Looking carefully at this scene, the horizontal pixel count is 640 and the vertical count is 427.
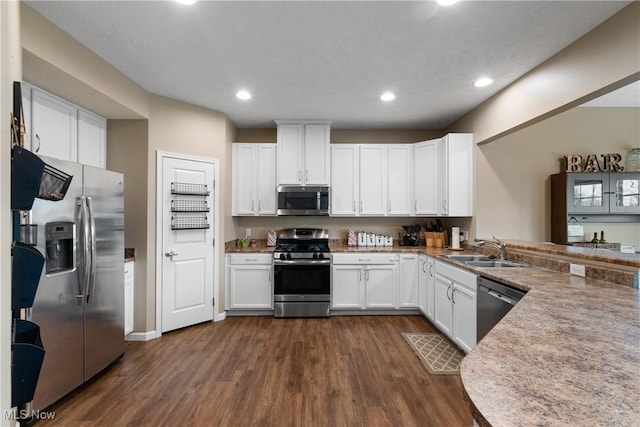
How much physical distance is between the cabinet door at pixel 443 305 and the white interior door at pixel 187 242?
106 inches

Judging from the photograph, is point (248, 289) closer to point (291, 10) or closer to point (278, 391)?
point (278, 391)

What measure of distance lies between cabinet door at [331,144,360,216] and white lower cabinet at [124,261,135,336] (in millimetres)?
2516

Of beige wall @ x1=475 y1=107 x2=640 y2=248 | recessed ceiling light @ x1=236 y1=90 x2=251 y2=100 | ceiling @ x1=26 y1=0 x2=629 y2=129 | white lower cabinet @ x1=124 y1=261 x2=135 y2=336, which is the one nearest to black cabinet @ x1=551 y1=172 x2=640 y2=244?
beige wall @ x1=475 y1=107 x2=640 y2=248

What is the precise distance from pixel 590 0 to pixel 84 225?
12.0 feet

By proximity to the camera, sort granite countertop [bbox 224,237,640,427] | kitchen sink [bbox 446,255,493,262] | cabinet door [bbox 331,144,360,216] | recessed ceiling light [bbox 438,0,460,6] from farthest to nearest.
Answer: cabinet door [bbox 331,144,360,216] → kitchen sink [bbox 446,255,493,262] → recessed ceiling light [bbox 438,0,460,6] → granite countertop [bbox 224,237,640,427]

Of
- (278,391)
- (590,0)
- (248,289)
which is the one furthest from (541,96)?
(248,289)

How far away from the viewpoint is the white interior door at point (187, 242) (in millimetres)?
3100

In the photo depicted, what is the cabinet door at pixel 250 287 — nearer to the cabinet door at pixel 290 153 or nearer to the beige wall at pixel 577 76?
the cabinet door at pixel 290 153

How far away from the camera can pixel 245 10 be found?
177 cm

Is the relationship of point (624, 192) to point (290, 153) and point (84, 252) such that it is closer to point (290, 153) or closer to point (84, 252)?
point (290, 153)

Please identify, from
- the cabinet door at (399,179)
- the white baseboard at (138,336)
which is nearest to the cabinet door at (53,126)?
the white baseboard at (138,336)

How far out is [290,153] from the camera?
390 centimetres

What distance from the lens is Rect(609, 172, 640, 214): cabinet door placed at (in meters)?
3.30

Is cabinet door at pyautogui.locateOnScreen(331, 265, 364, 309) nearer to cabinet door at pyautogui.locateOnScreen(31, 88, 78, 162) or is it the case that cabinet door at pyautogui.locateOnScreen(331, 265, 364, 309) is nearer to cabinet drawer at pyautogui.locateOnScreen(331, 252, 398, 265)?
cabinet drawer at pyautogui.locateOnScreen(331, 252, 398, 265)
